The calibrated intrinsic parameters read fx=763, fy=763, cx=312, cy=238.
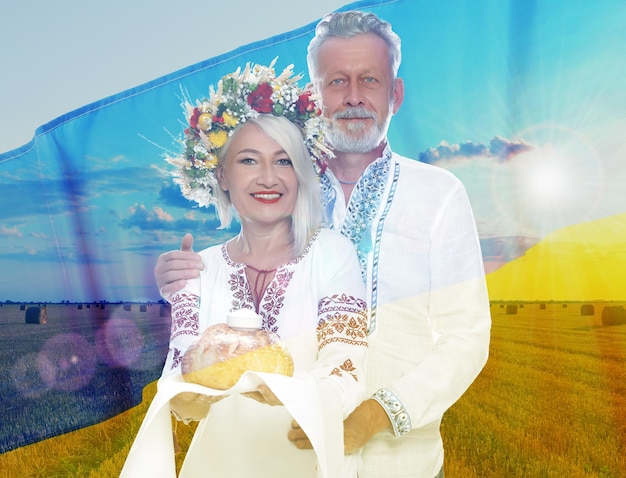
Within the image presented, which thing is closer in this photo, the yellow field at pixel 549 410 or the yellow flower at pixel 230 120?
the yellow flower at pixel 230 120

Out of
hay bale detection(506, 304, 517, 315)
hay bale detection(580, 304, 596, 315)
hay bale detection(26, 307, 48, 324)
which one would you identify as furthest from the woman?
hay bale detection(26, 307, 48, 324)

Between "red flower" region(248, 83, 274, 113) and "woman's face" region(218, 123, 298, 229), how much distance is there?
1.8 inches

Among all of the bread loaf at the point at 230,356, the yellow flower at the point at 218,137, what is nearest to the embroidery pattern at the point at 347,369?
the bread loaf at the point at 230,356

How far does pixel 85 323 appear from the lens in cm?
233

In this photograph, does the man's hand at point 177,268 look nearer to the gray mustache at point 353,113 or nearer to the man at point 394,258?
the man at point 394,258

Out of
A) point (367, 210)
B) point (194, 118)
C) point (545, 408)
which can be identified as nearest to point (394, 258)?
point (367, 210)

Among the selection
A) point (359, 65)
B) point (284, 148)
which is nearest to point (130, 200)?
point (284, 148)

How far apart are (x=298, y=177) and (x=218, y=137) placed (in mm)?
216

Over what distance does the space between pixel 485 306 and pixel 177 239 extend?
0.84m

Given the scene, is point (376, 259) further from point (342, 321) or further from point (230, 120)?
point (230, 120)

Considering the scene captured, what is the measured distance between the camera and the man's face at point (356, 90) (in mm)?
1950

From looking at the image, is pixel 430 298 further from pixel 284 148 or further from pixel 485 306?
pixel 284 148

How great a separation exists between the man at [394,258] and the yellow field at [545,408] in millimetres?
286

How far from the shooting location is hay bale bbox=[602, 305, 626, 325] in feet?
6.53
